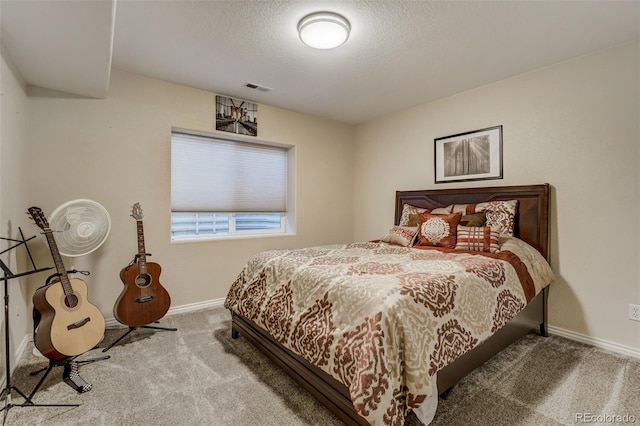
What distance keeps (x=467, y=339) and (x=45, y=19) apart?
9.48 feet

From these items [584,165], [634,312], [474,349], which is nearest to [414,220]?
[584,165]

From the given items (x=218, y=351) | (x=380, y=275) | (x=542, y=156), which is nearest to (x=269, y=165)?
(x=218, y=351)

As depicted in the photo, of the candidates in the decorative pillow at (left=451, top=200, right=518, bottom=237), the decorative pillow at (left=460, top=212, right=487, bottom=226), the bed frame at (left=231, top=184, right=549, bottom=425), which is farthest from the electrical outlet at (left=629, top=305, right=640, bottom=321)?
the decorative pillow at (left=460, top=212, right=487, bottom=226)

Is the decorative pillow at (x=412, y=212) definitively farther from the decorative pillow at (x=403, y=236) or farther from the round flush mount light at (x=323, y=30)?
the round flush mount light at (x=323, y=30)

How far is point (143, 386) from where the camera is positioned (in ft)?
5.93

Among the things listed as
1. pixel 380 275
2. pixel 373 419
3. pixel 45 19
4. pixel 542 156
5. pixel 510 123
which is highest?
pixel 45 19

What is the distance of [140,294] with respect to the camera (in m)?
2.46

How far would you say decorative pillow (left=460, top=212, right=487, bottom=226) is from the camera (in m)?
2.74

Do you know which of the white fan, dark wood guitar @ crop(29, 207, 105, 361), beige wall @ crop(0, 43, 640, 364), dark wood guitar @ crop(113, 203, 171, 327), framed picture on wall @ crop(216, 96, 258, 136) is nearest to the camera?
dark wood guitar @ crop(29, 207, 105, 361)

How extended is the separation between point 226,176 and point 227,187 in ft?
0.43

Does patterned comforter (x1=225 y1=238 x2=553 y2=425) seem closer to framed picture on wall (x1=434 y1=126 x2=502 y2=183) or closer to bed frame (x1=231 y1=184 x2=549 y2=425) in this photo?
bed frame (x1=231 y1=184 x2=549 y2=425)

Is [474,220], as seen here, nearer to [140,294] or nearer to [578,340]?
[578,340]

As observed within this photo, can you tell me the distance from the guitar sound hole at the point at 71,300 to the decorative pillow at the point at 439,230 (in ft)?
9.14

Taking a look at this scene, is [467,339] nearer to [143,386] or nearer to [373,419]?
[373,419]
